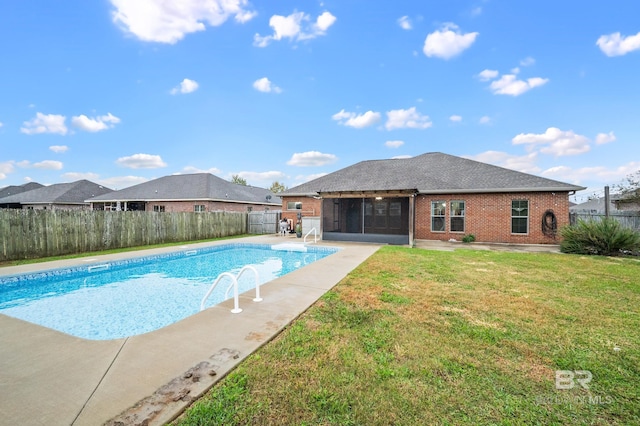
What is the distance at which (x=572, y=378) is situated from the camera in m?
2.63

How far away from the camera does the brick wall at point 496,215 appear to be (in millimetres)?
12828

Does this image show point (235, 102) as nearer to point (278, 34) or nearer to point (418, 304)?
point (278, 34)

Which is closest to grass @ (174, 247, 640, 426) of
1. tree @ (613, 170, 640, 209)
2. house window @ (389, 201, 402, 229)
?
house window @ (389, 201, 402, 229)

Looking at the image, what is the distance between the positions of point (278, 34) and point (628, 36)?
15716mm

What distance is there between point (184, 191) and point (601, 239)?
90.6 feet

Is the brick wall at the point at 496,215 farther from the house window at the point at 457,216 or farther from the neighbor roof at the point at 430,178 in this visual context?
the neighbor roof at the point at 430,178

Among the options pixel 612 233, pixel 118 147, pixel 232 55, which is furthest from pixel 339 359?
pixel 118 147

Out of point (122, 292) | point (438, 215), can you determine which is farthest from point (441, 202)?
point (122, 292)

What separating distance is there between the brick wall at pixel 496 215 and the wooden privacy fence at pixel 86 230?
45.3ft

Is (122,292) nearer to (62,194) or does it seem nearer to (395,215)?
(395,215)

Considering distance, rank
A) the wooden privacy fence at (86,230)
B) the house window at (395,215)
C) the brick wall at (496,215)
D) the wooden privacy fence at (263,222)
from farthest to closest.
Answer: the wooden privacy fence at (263,222) < the house window at (395,215) < the brick wall at (496,215) < the wooden privacy fence at (86,230)

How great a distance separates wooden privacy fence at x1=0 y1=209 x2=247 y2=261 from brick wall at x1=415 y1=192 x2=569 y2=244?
1380 centimetres

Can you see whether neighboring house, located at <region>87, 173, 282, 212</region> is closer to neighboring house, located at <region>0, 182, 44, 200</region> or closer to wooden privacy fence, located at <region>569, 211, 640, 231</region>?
neighboring house, located at <region>0, 182, 44, 200</region>

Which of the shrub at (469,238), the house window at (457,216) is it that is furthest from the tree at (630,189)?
the house window at (457,216)
